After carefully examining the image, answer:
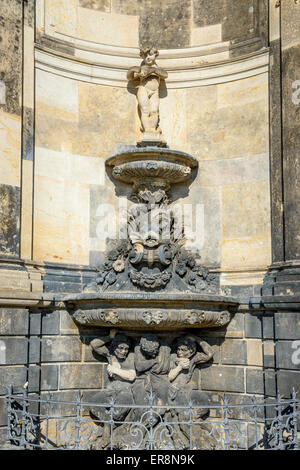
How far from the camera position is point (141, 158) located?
8391mm

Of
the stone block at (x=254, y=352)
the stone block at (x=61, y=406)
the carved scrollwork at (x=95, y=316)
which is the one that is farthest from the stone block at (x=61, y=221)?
the stone block at (x=254, y=352)

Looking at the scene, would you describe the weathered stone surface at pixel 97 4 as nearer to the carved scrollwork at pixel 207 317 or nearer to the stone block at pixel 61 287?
the stone block at pixel 61 287

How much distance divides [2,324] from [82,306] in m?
1.11

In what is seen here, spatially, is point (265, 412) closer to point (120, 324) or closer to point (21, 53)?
point (120, 324)

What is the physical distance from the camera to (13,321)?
7.21 meters

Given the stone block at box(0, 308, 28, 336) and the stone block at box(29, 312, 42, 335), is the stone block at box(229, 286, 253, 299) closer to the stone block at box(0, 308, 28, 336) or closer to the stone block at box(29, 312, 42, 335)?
the stone block at box(29, 312, 42, 335)

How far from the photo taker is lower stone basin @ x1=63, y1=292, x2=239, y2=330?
737 centimetres

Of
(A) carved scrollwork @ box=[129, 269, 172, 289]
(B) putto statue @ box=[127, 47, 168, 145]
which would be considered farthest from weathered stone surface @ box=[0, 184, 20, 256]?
(B) putto statue @ box=[127, 47, 168, 145]

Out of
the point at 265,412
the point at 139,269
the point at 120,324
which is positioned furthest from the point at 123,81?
the point at 265,412

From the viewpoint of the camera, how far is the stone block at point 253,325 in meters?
7.86

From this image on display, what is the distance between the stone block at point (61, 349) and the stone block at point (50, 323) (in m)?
0.09

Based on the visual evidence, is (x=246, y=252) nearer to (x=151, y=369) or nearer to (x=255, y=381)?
(x=255, y=381)

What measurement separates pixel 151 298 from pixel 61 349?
1.51 metres

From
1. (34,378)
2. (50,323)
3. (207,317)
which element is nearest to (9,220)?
(50,323)
